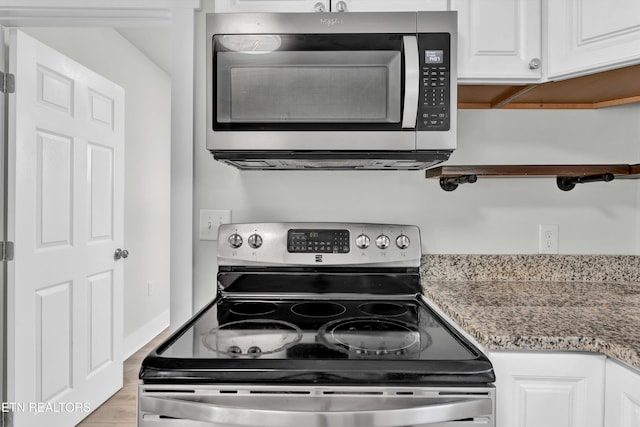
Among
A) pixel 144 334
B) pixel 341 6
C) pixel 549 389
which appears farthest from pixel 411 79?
pixel 144 334

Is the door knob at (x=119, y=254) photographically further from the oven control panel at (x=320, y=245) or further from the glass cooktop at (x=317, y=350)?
the glass cooktop at (x=317, y=350)

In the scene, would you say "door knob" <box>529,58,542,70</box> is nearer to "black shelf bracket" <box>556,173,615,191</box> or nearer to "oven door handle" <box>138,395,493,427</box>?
"black shelf bracket" <box>556,173,615,191</box>

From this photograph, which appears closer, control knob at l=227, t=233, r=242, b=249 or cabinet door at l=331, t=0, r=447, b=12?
cabinet door at l=331, t=0, r=447, b=12

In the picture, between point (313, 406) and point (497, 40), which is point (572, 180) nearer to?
point (497, 40)

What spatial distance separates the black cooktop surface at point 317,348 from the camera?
880 mm

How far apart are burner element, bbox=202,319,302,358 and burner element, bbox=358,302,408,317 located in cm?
30

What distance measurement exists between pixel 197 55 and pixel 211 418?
51.8 inches

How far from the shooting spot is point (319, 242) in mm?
1523

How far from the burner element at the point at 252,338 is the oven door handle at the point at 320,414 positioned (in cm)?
12

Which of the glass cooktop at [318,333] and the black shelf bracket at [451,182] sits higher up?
the black shelf bracket at [451,182]

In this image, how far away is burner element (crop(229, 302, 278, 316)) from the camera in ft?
4.36

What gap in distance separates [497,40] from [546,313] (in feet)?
2.84

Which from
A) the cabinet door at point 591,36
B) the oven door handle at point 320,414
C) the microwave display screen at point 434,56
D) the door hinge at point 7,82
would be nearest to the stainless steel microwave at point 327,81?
the microwave display screen at point 434,56

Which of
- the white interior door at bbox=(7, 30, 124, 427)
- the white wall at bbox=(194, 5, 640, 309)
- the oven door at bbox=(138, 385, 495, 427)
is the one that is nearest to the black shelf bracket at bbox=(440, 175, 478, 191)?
the white wall at bbox=(194, 5, 640, 309)
